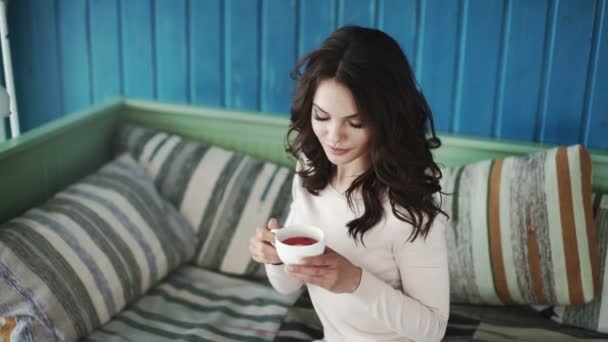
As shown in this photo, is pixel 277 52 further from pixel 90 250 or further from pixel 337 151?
pixel 337 151

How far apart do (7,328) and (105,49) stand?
111cm

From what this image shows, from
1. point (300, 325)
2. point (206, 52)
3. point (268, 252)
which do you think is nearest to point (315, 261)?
point (268, 252)

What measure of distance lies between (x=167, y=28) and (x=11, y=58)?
582 mm

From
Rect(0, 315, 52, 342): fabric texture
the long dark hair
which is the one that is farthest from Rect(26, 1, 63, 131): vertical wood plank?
the long dark hair

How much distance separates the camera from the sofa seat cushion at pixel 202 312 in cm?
172

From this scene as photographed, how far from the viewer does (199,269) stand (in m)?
2.07

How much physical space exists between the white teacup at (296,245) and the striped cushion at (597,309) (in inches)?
33.8

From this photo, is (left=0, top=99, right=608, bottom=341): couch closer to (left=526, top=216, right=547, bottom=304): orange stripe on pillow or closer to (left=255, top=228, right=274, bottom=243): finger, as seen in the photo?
(left=526, top=216, right=547, bottom=304): orange stripe on pillow

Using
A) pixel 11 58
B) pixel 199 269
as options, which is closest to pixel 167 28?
pixel 11 58

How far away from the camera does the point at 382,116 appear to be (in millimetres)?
1207

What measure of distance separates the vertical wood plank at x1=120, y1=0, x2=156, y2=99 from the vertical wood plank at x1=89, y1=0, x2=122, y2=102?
26mm

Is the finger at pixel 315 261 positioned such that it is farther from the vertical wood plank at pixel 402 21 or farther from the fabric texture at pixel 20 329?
the vertical wood plank at pixel 402 21

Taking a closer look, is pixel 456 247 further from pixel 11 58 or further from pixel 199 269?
pixel 11 58

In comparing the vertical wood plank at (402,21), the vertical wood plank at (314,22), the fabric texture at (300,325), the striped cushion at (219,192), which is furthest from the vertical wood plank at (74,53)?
the fabric texture at (300,325)
